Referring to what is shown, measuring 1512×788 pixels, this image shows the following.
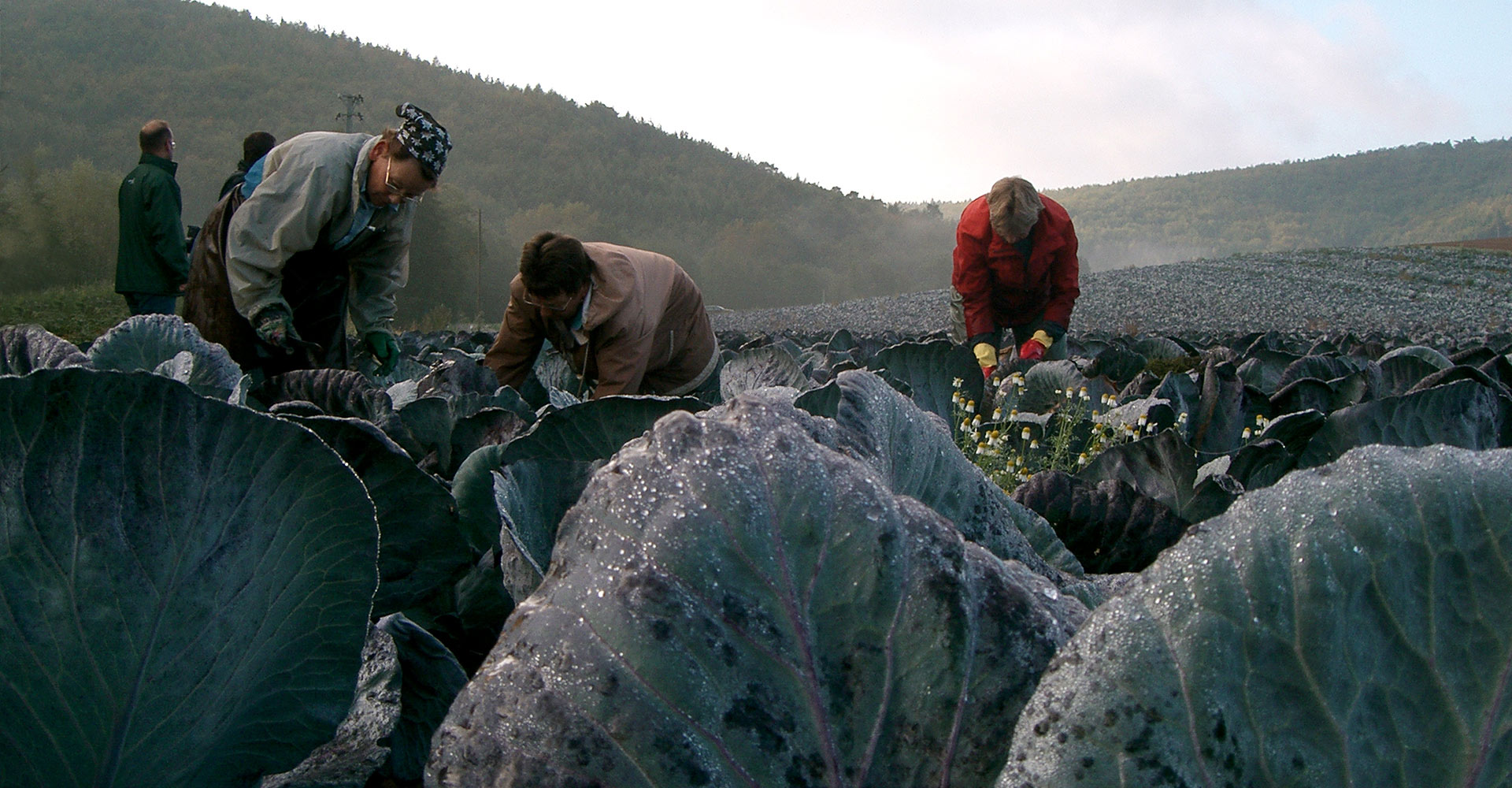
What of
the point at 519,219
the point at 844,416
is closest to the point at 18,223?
the point at 519,219

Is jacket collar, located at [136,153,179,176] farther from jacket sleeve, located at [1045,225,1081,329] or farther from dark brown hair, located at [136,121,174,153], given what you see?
jacket sleeve, located at [1045,225,1081,329]

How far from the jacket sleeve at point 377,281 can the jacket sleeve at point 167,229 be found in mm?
2963

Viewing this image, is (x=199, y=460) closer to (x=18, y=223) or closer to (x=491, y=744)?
(x=491, y=744)

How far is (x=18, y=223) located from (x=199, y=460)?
150ft

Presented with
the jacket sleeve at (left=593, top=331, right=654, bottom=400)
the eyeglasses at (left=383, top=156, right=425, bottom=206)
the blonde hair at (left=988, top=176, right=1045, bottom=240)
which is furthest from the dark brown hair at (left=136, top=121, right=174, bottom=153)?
the blonde hair at (left=988, top=176, right=1045, bottom=240)

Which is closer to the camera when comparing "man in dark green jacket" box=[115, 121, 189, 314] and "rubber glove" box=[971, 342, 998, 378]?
"rubber glove" box=[971, 342, 998, 378]

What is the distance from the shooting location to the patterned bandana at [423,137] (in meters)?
4.05

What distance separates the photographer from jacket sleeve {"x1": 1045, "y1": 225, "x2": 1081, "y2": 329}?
656 centimetres

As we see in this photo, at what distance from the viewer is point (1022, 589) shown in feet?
2.47

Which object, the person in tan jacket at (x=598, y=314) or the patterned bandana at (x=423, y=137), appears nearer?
the patterned bandana at (x=423, y=137)

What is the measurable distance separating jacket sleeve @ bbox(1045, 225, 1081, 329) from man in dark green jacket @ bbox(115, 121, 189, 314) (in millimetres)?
6462

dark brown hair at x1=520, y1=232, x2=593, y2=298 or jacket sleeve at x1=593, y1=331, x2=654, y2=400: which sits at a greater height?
dark brown hair at x1=520, y1=232, x2=593, y2=298

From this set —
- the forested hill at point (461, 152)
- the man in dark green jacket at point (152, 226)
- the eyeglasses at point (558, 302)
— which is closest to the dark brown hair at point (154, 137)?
the man in dark green jacket at point (152, 226)

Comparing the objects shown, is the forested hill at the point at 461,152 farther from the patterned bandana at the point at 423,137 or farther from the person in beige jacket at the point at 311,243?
the patterned bandana at the point at 423,137
